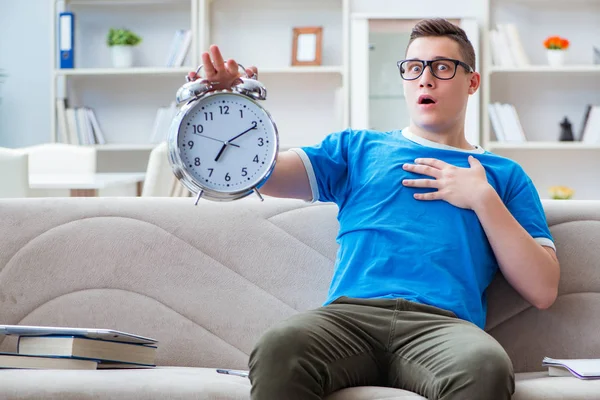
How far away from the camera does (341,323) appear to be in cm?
157

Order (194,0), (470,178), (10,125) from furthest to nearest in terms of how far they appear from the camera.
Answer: (10,125) < (194,0) < (470,178)

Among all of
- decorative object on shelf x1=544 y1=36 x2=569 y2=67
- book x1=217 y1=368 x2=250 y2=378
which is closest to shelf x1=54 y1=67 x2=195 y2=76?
decorative object on shelf x1=544 y1=36 x2=569 y2=67

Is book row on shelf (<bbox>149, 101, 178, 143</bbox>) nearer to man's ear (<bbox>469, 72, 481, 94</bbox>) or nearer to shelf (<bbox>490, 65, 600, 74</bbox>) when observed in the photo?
shelf (<bbox>490, 65, 600, 74</bbox>)

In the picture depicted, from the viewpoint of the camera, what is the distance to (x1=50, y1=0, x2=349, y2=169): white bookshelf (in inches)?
208

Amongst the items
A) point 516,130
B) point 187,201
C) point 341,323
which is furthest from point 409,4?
point 341,323

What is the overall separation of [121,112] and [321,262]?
373cm

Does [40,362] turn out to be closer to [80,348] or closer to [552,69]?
[80,348]

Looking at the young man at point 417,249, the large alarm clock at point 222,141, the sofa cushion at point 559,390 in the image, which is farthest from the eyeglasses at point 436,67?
the sofa cushion at point 559,390

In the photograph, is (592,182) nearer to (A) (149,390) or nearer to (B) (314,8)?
(B) (314,8)

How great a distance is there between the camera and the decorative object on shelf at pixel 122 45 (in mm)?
5094

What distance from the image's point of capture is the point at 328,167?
1810 mm

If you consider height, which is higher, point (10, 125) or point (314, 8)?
point (314, 8)

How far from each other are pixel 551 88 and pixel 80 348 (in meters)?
4.31

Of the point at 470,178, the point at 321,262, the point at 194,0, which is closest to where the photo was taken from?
the point at 470,178
